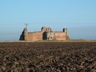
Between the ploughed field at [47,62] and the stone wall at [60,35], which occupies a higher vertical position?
the stone wall at [60,35]

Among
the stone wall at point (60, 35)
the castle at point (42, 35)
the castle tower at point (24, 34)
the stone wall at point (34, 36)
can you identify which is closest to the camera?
the castle tower at point (24, 34)

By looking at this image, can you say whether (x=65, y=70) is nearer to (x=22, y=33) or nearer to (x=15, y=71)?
(x=15, y=71)

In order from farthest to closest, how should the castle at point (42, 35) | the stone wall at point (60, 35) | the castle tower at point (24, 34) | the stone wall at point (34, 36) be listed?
the stone wall at point (60, 35) < the stone wall at point (34, 36) < the castle at point (42, 35) < the castle tower at point (24, 34)

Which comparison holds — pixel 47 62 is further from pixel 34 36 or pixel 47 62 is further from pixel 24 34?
pixel 34 36

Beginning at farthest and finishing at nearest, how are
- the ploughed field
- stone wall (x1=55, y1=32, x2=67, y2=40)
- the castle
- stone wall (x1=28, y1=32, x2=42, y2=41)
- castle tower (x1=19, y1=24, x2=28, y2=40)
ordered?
stone wall (x1=55, y1=32, x2=67, y2=40) → stone wall (x1=28, y1=32, x2=42, y2=41) → the castle → castle tower (x1=19, y1=24, x2=28, y2=40) → the ploughed field

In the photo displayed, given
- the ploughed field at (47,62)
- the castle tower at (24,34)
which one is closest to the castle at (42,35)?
the castle tower at (24,34)

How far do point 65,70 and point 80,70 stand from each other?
69 cm

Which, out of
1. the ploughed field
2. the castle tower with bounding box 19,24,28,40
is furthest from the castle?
the ploughed field

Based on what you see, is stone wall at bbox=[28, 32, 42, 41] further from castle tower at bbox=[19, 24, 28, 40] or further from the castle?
castle tower at bbox=[19, 24, 28, 40]

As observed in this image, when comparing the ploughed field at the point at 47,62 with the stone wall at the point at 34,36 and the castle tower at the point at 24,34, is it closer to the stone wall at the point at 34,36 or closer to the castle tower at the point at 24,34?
the castle tower at the point at 24,34

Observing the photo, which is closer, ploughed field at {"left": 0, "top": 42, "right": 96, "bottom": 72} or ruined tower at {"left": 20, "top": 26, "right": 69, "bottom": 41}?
ploughed field at {"left": 0, "top": 42, "right": 96, "bottom": 72}

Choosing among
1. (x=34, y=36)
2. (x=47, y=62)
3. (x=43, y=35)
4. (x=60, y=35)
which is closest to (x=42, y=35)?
(x=43, y=35)

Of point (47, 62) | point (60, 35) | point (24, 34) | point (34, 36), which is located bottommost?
point (47, 62)

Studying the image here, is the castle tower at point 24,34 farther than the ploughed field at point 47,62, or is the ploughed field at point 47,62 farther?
the castle tower at point 24,34
